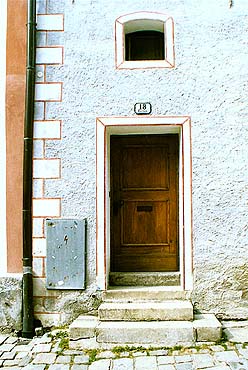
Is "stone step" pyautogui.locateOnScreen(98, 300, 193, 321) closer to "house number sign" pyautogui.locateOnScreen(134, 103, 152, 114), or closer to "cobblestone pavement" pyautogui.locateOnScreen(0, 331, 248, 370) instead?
"cobblestone pavement" pyautogui.locateOnScreen(0, 331, 248, 370)

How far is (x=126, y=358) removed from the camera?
3889 millimetres

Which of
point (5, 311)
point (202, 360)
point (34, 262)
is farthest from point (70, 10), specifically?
point (202, 360)

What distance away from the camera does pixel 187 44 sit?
4.85m

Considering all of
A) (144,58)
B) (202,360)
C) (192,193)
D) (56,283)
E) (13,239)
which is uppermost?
(144,58)

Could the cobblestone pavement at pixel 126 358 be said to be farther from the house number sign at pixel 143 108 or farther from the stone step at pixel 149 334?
the house number sign at pixel 143 108

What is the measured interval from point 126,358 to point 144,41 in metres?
3.98

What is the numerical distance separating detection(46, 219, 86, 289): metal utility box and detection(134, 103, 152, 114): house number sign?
4.98 feet

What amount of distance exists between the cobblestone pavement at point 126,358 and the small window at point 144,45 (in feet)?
12.0

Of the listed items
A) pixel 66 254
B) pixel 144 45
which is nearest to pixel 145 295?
pixel 66 254

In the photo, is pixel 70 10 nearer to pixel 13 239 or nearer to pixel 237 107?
pixel 237 107

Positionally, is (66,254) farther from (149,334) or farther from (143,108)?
(143,108)

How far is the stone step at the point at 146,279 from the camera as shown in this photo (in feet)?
16.2

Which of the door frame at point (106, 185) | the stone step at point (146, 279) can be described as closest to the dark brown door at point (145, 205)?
the stone step at point (146, 279)

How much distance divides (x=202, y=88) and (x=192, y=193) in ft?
4.29
